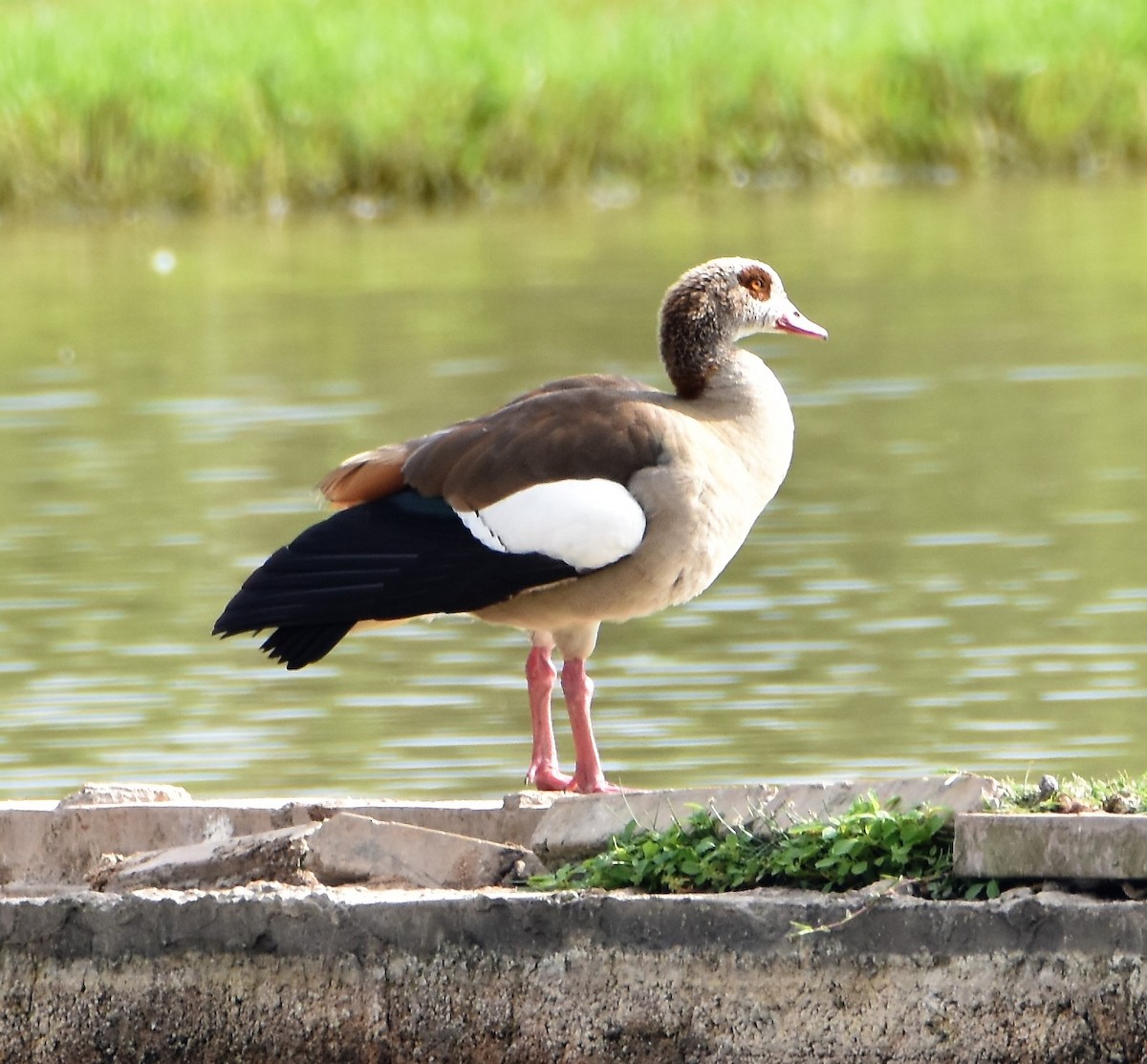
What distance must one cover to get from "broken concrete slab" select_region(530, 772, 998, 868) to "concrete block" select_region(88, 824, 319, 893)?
489mm

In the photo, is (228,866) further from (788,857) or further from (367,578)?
(788,857)

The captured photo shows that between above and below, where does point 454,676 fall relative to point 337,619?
below

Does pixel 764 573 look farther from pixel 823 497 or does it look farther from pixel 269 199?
pixel 269 199

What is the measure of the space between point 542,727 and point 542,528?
629 mm

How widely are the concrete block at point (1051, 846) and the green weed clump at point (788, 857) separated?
0.19 ft

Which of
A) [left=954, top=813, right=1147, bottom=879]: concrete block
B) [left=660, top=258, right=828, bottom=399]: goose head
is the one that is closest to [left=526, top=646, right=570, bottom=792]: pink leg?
[left=660, top=258, right=828, bottom=399]: goose head

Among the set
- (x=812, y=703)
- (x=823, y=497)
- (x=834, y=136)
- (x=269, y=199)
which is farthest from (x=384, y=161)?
(x=812, y=703)

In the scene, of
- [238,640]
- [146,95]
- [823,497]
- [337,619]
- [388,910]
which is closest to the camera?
[388,910]

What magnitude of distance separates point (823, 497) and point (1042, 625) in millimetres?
2860

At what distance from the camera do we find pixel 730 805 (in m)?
5.84

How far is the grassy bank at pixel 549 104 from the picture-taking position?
2500 centimetres

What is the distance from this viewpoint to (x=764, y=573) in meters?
11.1

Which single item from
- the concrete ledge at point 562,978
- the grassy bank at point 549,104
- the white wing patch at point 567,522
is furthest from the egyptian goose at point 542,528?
the grassy bank at point 549,104

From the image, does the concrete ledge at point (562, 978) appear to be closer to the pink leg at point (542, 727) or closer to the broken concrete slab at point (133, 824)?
the broken concrete slab at point (133, 824)
